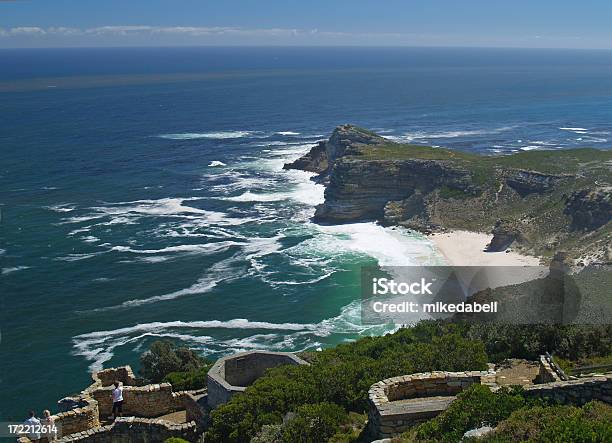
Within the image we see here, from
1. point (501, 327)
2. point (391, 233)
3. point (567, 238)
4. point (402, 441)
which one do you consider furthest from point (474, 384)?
point (391, 233)

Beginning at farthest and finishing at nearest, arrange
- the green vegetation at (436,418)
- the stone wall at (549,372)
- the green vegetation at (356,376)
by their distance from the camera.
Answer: the green vegetation at (356,376) → the stone wall at (549,372) → the green vegetation at (436,418)

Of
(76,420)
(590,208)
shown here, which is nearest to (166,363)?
(76,420)

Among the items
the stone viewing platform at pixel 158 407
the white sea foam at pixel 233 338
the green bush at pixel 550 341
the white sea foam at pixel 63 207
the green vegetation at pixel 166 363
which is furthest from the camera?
the white sea foam at pixel 63 207

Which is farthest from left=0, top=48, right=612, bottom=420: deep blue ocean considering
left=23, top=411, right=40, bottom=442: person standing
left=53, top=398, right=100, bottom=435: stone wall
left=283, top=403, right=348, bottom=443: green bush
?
left=283, top=403, right=348, bottom=443: green bush

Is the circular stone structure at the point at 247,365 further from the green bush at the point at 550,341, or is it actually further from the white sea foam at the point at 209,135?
the white sea foam at the point at 209,135

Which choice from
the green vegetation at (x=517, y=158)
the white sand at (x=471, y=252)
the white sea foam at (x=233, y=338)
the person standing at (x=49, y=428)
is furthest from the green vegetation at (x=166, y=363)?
the green vegetation at (x=517, y=158)

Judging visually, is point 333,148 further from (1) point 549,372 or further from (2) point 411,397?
(2) point 411,397
